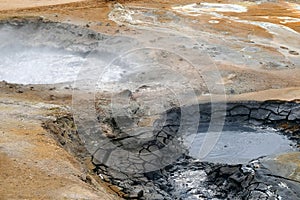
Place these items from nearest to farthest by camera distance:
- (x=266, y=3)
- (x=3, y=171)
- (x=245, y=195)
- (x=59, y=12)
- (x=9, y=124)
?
(x=3, y=171)
(x=245, y=195)
(x=9, y=124)
(x=59, y=12)
(x=266, y=3)

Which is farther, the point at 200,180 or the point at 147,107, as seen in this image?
the point at 147,107

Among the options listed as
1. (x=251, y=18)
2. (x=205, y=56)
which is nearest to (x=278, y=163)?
(x=205, y=56)

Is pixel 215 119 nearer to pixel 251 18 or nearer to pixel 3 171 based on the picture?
pixel 3 171

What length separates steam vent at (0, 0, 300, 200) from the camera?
9.10 metres

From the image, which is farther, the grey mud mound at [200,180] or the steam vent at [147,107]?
the steam vent at [147,107]

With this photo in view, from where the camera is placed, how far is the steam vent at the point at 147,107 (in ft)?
29.9

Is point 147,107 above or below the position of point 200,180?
above

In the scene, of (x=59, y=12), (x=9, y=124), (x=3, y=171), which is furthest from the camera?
(x=59, y=12)

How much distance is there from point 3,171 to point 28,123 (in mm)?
2511

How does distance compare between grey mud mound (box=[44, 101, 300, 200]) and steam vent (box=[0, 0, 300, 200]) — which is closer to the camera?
grey mud mound (box=[44, 101, 300, 200])

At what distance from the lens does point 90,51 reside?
18.1 meters

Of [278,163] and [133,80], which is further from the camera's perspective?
[133,80]

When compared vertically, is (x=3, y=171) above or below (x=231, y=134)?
above

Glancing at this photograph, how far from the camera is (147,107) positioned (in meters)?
12.9
